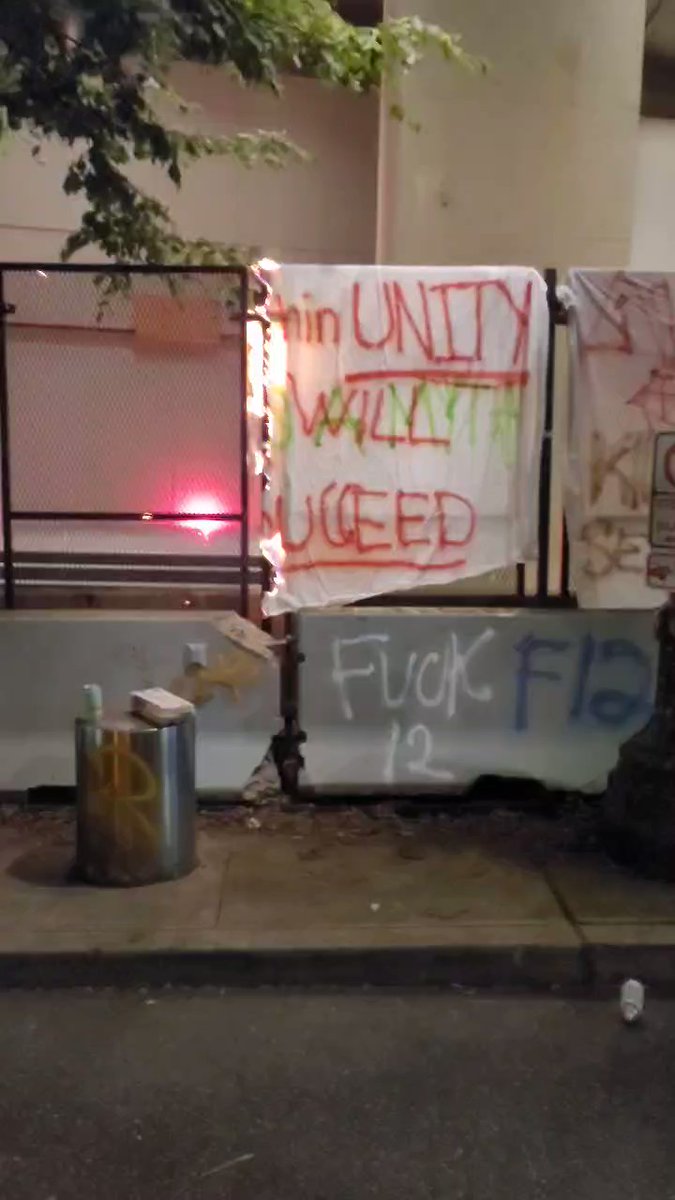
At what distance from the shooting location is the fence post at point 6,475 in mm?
6043

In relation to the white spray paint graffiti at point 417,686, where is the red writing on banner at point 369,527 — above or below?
above

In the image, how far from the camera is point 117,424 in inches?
252

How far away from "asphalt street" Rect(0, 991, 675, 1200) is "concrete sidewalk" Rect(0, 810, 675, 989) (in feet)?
0.41

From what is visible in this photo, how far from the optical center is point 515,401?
578cm

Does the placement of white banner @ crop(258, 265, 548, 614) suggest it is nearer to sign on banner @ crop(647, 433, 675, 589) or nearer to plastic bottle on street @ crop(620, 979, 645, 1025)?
sign on banner @ crop(647, 433, 675, 589)

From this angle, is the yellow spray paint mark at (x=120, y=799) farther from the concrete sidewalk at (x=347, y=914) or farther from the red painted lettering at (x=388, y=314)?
the red painted lettering at (x=388, y=314)

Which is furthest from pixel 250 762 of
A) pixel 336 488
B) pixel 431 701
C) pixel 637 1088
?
pixel 637 1088

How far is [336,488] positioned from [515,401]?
100cm

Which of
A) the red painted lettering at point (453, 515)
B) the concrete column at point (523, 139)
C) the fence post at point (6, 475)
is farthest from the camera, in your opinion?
the concrete column at point (523, 139)

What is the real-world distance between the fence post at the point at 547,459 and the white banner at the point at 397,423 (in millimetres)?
64

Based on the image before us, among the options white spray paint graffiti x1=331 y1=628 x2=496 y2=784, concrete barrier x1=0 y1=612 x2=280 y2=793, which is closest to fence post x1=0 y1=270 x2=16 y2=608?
concrete barrier x1=0 y1=612 x2=280 y2=793

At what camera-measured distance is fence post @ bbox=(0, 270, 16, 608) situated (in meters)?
6.04

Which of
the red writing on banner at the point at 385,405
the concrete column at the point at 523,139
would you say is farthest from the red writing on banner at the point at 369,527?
the concrete column at the point at 523,139

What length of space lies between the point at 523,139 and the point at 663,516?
6.41 metres
